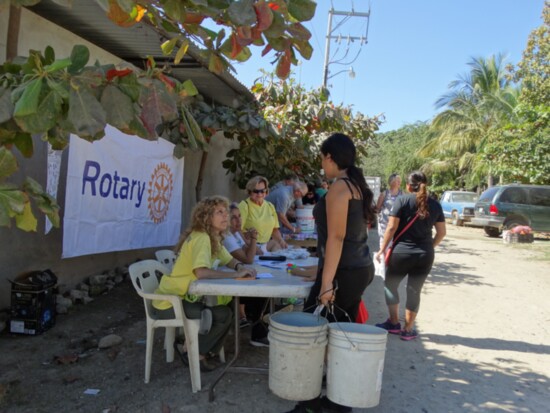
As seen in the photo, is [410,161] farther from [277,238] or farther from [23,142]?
[23,142]

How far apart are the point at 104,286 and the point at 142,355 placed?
2.15 m

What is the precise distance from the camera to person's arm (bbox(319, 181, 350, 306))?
3.02 m

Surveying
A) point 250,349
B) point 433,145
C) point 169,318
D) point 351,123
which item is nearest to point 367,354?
point 169,318

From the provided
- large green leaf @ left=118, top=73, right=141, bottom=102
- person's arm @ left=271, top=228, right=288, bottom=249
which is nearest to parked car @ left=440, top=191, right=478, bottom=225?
person's arm @ left=271, top=228, right=288, bottom=249

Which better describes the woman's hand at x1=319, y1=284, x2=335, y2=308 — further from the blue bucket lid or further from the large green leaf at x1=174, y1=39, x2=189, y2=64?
the large green leaf at x1=174, y1=39, x2=189, y2=64

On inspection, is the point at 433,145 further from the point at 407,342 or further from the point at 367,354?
the point at 367,354

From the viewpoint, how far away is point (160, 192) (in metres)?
6.72

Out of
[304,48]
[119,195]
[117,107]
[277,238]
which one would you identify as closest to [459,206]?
[277,238]

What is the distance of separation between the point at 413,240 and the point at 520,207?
1378 centimetres

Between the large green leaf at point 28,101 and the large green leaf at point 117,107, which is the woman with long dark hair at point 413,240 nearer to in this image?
the large green leaf at point 117,107

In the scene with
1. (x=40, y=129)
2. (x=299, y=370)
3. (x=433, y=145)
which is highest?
(x=433, y=145)

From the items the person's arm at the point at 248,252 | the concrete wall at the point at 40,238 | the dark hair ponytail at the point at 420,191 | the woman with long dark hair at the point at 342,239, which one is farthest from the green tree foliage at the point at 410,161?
the woman with long dark hair at the point at 342,239

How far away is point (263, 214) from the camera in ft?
18.5

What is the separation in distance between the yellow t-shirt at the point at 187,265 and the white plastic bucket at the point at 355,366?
118cm
